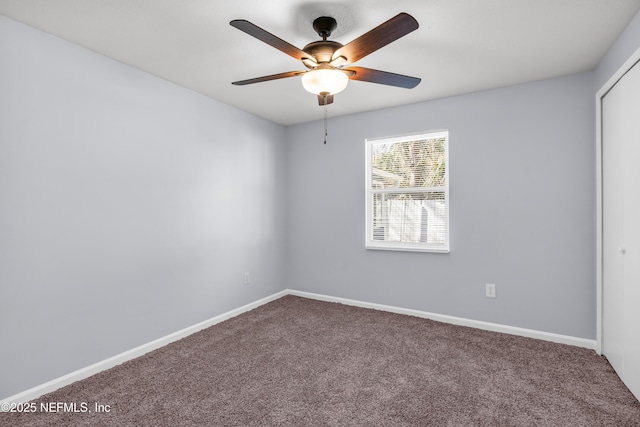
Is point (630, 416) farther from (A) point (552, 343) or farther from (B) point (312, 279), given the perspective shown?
(B) point (312, 279)

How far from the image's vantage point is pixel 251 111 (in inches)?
151

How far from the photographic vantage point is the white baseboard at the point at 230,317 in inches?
83.8

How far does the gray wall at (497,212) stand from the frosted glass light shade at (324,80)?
57.3 inches

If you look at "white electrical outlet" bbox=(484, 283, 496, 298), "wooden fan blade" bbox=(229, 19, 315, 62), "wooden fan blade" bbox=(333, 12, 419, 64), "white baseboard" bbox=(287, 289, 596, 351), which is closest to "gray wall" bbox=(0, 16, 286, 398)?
"white baseboard" bbox=(287, 289, 596, 351)

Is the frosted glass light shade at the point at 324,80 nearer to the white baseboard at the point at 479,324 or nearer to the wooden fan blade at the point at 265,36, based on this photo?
the wooden fan blade at the point at 265,36

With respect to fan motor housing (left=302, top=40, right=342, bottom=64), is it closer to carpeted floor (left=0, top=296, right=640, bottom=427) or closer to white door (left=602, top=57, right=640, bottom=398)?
white door (left=602, top=57, right=640, bottom=398)

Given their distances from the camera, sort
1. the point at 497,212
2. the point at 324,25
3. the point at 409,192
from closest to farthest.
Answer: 1. the point at 324,25
2. the point at 497,212
3. the point at 409,192

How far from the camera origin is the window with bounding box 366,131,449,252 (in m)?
3.50

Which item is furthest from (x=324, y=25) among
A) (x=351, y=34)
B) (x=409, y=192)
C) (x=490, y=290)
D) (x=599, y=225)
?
(x=490, y=290)

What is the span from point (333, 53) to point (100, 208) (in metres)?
2.01

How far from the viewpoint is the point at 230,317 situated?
3.56 metres

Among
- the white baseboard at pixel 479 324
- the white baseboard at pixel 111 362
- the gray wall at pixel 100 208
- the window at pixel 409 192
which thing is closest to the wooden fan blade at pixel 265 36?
the gray wall at pixel 100 208

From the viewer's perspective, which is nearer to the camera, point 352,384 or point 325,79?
point 325,79

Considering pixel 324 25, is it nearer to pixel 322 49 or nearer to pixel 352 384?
pixel 322 49
